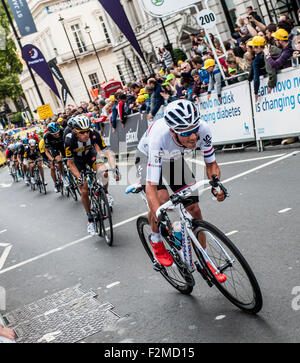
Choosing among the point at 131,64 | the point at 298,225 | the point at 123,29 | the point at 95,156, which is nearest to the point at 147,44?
the point at 131,64

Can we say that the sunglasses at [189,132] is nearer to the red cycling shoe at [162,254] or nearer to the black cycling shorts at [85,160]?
the red cycling shoe at [162,254]

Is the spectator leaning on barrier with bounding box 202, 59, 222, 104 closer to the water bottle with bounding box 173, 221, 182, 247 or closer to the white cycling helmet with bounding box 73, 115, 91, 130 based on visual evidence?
the white cycling helmet with bounding box 73, 115, 91, 130

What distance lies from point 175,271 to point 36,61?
2428cm

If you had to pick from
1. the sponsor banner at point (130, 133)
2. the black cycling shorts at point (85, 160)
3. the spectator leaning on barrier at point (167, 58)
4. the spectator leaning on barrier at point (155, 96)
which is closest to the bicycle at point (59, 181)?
the sponsor banner at point (130, 133)

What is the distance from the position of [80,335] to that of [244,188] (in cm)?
484

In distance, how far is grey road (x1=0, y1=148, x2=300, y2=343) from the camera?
448 centimetres

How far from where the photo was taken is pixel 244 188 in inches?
352

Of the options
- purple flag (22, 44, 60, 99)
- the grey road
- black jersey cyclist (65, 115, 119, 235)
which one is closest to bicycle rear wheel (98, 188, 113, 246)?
the grey road

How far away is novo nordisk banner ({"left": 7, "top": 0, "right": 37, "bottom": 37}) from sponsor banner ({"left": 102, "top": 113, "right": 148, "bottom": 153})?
11402 mm

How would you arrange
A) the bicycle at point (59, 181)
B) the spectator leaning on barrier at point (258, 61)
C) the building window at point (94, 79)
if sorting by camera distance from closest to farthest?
the spectator leaning on barrier at point (258, 61) < the bicycle at point (59, 181) < the building window at point (94, 79)

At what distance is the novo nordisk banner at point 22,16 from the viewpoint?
2783 cm

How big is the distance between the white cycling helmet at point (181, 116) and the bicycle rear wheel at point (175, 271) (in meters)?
1.44

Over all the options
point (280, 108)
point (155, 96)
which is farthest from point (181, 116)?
point (155, 96)
